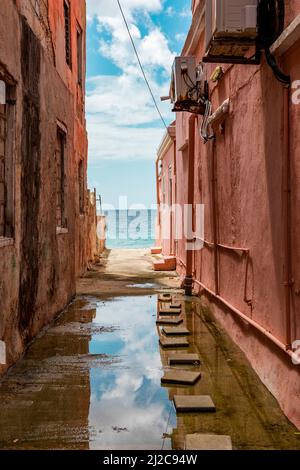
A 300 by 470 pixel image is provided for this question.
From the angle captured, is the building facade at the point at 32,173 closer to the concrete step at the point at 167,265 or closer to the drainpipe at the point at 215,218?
the drainpipe at the point at 215,218

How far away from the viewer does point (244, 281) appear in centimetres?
627

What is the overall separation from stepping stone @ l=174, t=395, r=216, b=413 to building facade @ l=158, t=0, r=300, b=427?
65cm

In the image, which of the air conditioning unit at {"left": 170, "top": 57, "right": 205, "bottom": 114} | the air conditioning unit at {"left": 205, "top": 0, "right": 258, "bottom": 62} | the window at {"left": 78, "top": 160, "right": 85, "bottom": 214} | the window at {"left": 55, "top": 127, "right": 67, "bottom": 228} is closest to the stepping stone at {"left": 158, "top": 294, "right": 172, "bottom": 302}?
the window at {"left": 55, "top": 127, "right": 67, "bottom": 228}

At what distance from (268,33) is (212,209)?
4054 millimetres

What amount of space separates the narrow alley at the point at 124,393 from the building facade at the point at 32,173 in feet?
1.77

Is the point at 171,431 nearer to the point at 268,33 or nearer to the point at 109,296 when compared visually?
the point at 268,33

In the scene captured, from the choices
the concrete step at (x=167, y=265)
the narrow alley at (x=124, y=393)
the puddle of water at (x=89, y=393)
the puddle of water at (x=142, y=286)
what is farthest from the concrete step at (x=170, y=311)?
the concrete step at (x=167, y=265)

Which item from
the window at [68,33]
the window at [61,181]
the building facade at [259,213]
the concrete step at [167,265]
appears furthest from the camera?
the concrete step at [167,265]

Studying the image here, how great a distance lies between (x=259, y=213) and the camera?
216 inches

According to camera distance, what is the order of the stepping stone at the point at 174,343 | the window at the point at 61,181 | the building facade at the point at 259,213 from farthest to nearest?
the window at the point at 61,181 < the stepping stone at the point at 174,343 < the building facade at the point at 259,213

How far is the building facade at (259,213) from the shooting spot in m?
4.30

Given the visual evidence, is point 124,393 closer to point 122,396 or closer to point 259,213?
point 122,396

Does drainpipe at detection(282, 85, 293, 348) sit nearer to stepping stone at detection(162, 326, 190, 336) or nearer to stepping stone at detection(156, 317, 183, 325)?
stepping stone at detection(162, 326, 190, 336)

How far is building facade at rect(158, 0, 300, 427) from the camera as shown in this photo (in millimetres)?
4297
